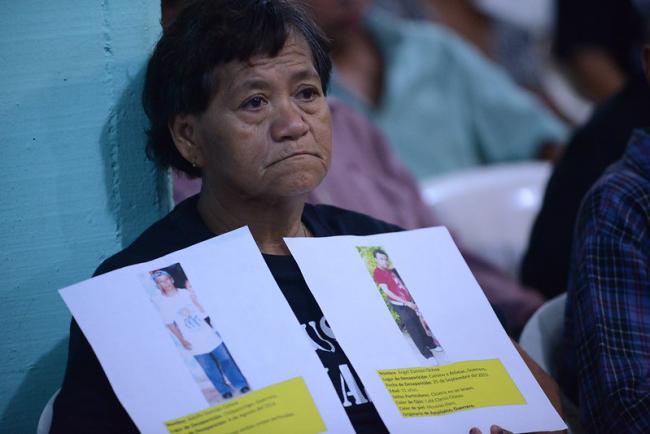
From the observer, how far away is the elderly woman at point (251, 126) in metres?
1.84

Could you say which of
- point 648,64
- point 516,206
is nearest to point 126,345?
point 648,64

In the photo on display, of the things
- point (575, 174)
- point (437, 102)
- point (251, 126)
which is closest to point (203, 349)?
point (251, 126)

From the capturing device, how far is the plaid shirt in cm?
194

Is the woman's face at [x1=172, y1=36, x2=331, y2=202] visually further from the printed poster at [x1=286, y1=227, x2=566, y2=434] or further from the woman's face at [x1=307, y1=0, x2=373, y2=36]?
the woman's face at [x1=307, y1=0, x2=373, y2=36]

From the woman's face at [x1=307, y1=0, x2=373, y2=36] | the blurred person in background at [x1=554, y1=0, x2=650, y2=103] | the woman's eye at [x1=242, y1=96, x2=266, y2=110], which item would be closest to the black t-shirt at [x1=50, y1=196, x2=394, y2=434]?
the woman's eye at [x1=242, y1=96, x2=266, y2=110]

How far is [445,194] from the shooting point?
3.50m

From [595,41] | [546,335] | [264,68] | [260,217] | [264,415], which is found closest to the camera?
[264,415]

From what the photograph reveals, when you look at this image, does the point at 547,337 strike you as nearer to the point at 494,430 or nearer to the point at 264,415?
the point at 494,430

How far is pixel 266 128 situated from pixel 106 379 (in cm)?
52

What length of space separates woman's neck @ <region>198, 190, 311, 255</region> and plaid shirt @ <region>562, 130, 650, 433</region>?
601 millimetres

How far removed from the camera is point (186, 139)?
6.48 ft

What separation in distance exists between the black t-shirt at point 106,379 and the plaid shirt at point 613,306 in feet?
1.42

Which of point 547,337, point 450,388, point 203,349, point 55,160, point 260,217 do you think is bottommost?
point 547,337

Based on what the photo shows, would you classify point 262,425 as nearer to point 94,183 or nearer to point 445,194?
point 94,183
